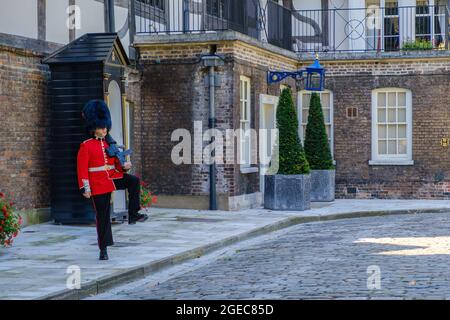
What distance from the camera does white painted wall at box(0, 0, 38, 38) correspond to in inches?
569

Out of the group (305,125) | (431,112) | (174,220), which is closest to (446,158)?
(431,112)

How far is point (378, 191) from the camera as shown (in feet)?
80.8

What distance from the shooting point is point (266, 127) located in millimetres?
22375

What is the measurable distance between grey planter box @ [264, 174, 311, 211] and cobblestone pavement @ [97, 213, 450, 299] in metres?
3.77

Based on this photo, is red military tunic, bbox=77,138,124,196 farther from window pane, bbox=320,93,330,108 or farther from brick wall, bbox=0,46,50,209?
window pane, bbox=320,93,330,108

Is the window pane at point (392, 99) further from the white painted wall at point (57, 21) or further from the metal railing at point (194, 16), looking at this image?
the white painted wall at point (57, 21)

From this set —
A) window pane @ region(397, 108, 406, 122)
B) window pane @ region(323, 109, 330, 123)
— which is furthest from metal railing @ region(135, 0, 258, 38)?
window pane @ region(397, 108, 406, 122)

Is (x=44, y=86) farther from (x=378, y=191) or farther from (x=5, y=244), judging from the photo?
(x=378, y=191)

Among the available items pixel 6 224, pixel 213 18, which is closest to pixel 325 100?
pixel 213 18

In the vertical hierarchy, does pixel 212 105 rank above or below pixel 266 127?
above

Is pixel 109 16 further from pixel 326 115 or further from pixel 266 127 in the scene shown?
pixel 326 115

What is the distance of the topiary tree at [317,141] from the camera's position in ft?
74.4

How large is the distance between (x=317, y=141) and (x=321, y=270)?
1209 cm
